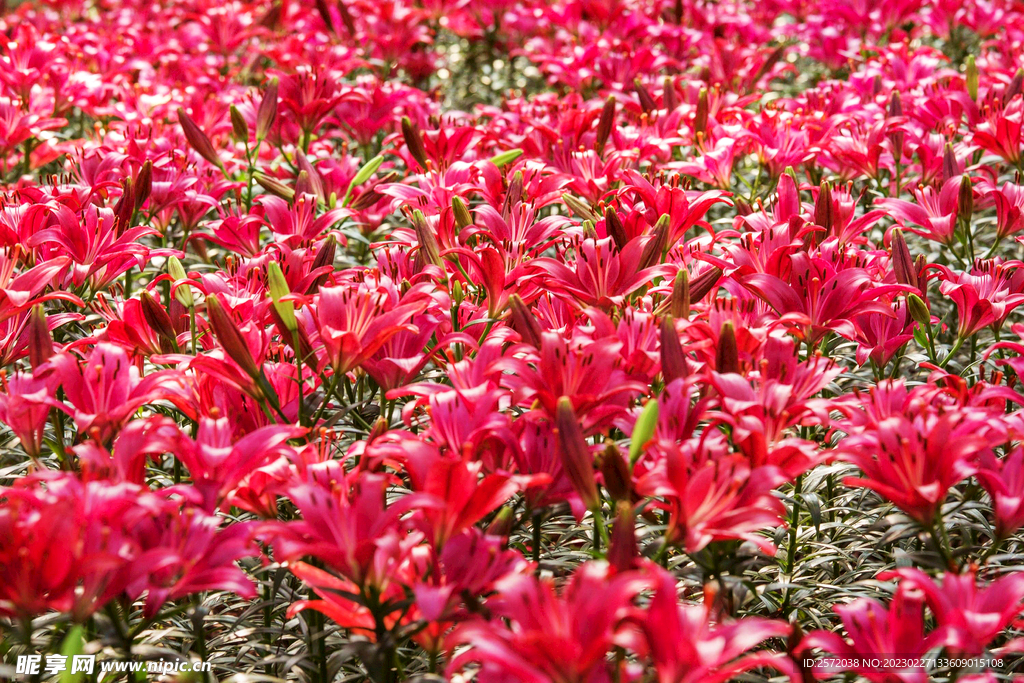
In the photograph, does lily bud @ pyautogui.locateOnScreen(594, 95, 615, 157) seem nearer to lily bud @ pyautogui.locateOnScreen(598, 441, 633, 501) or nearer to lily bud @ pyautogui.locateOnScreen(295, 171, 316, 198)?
lily bud @ pyautogui.locateOnScreen(295, 171, 316, 198)

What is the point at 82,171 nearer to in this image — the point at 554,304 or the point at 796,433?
the point at 554,304

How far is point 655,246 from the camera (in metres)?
1.86

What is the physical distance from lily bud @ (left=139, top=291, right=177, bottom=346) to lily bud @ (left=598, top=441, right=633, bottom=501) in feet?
3.07

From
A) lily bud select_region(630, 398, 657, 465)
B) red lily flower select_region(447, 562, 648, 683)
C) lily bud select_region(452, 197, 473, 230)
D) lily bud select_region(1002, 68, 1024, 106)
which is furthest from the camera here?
lily bud select_region(1002, 68, 1024, 106)

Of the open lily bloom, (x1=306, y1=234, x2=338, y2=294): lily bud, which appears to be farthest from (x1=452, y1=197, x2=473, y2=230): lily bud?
(x1=306, y1=234, x2=338, y2=294): lily bud

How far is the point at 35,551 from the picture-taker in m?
1.21

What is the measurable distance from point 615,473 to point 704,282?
0.55m

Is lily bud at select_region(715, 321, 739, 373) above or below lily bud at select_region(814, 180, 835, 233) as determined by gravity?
below

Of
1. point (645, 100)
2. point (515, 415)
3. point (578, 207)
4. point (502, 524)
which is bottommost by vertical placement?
point (515, 415)

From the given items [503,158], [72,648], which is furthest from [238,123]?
[72,648]

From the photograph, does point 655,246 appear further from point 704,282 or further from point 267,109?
point 267,109

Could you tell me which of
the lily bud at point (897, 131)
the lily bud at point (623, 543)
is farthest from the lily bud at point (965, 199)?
the lily bud at point (623, 543)

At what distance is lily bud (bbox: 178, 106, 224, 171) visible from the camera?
2.61 metres

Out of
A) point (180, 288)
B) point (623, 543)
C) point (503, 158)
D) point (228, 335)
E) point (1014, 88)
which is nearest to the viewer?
point (623, 543)
